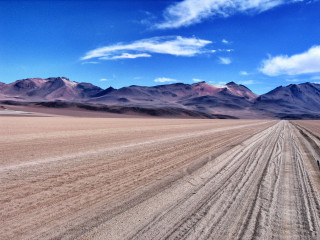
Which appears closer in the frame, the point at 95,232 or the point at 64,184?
the point at 95,232

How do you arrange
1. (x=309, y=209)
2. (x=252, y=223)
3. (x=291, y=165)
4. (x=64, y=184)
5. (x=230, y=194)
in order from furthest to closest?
(x=291, y=165), (x=64, y=184), (x=230, y=194), (x=309, y=209), (x=252, y=223)

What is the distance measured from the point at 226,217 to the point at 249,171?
393cm

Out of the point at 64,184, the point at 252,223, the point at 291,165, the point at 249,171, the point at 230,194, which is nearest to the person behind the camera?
the point at 252,223

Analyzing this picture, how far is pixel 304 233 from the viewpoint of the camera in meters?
4.36

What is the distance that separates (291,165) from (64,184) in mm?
7225

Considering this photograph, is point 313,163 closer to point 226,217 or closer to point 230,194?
point 230,194

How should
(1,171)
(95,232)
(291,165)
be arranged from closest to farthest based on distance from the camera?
(95,232), (1,171), (291,165)

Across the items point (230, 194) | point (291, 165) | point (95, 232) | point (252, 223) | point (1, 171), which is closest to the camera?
point (95, 232)

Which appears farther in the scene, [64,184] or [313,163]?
[313,163]

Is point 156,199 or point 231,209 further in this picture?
point 156,199

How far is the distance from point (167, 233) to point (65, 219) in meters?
1.68

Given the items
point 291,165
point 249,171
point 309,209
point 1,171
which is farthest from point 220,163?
point 1,171

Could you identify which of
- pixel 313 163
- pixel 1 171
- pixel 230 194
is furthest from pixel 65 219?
pixel 313 163

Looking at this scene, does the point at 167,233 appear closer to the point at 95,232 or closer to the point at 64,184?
the point at 95,232
